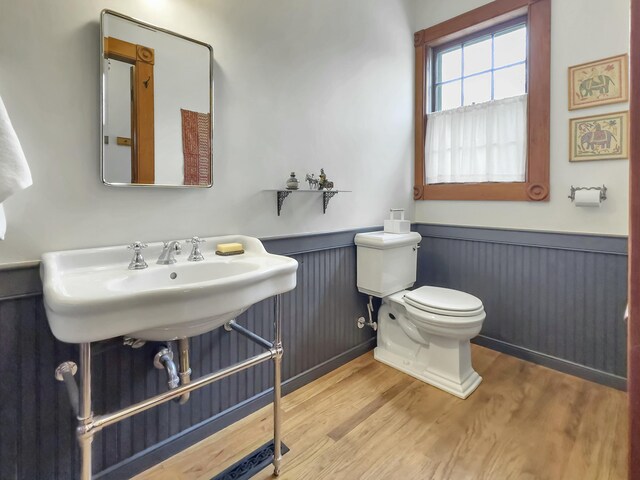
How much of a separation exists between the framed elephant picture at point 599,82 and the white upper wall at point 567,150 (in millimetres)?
33

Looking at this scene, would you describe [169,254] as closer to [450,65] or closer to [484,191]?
[484,191]

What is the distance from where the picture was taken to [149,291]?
816 millimetres

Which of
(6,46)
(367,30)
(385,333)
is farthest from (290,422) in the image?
(367,30)

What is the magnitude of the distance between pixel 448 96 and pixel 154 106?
2059mm

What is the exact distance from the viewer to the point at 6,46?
976 mm

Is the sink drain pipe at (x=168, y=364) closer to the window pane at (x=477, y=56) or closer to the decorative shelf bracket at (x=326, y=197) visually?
the decorative shelf bracket at (x=326, y=197)

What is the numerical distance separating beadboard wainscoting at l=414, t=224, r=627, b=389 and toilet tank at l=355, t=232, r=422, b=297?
505mm

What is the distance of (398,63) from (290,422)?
2.33 metres

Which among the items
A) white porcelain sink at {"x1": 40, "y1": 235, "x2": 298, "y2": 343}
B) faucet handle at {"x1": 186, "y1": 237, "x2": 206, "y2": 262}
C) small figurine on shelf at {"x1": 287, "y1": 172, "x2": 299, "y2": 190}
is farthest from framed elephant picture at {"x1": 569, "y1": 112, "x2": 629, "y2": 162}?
faucet handle at {"x1": 186, "y1": 237, "x2": 206, "y2": 262}

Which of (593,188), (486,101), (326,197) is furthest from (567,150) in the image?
(326,197)

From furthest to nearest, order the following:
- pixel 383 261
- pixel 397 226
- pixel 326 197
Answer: pixel 397 226
pixel 383 261
pixel 326 197

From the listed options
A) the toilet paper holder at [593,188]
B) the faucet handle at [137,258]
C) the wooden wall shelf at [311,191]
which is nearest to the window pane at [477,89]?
the toilet paper holder at [593,188]

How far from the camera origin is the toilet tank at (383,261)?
6.46 feet

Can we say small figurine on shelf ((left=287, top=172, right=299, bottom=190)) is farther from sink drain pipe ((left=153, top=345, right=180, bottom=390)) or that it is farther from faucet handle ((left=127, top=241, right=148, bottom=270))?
sink drain pipe ((left=153, top=345, right=180, bottom=390))
